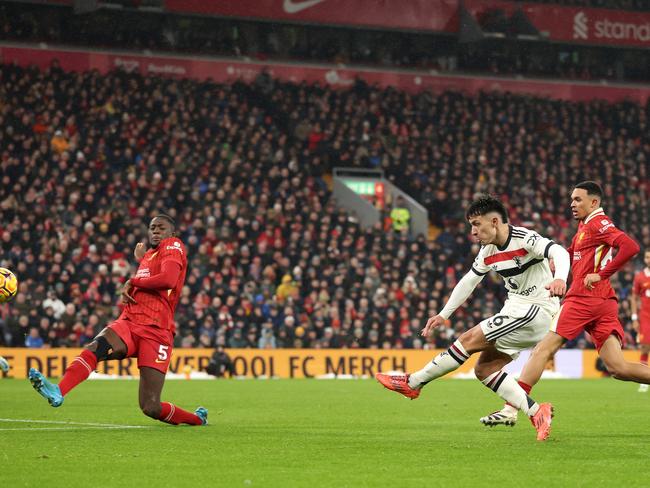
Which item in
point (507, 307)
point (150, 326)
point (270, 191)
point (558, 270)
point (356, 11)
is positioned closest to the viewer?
point (558, 270)

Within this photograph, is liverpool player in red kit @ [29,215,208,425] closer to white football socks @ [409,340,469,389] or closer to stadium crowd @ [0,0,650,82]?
white football socks @ [409,340,469,389]

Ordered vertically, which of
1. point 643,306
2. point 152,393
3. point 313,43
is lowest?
point 152,393

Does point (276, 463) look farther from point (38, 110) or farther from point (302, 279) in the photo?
point (38, 110)

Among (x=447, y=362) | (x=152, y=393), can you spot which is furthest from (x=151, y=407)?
(x=447, y=362)

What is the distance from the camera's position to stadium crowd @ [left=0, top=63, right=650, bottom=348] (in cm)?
2955

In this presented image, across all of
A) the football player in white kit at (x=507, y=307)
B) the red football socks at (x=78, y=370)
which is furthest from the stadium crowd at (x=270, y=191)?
the football player in white kit at (x=507, y=307)

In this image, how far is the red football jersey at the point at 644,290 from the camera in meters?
23.2

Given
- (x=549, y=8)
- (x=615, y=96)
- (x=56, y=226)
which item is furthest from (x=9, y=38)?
(x=615, y=96)

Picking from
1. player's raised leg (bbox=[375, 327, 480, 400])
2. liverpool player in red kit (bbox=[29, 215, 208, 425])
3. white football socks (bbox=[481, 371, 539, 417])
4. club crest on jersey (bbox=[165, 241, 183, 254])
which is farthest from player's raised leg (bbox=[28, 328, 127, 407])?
white football socks (bbox=[481, 371, 539, 417])

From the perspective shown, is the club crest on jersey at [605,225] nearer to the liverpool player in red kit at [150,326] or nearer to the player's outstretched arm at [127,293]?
the liverpool player in red kit at [150,326]

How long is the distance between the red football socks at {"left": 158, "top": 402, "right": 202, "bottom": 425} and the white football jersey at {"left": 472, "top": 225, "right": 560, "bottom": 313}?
349 centimetres

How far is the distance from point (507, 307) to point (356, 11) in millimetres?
31517

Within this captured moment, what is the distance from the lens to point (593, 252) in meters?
12.1

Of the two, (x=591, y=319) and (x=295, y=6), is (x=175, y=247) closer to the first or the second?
(x=591, y=319)
